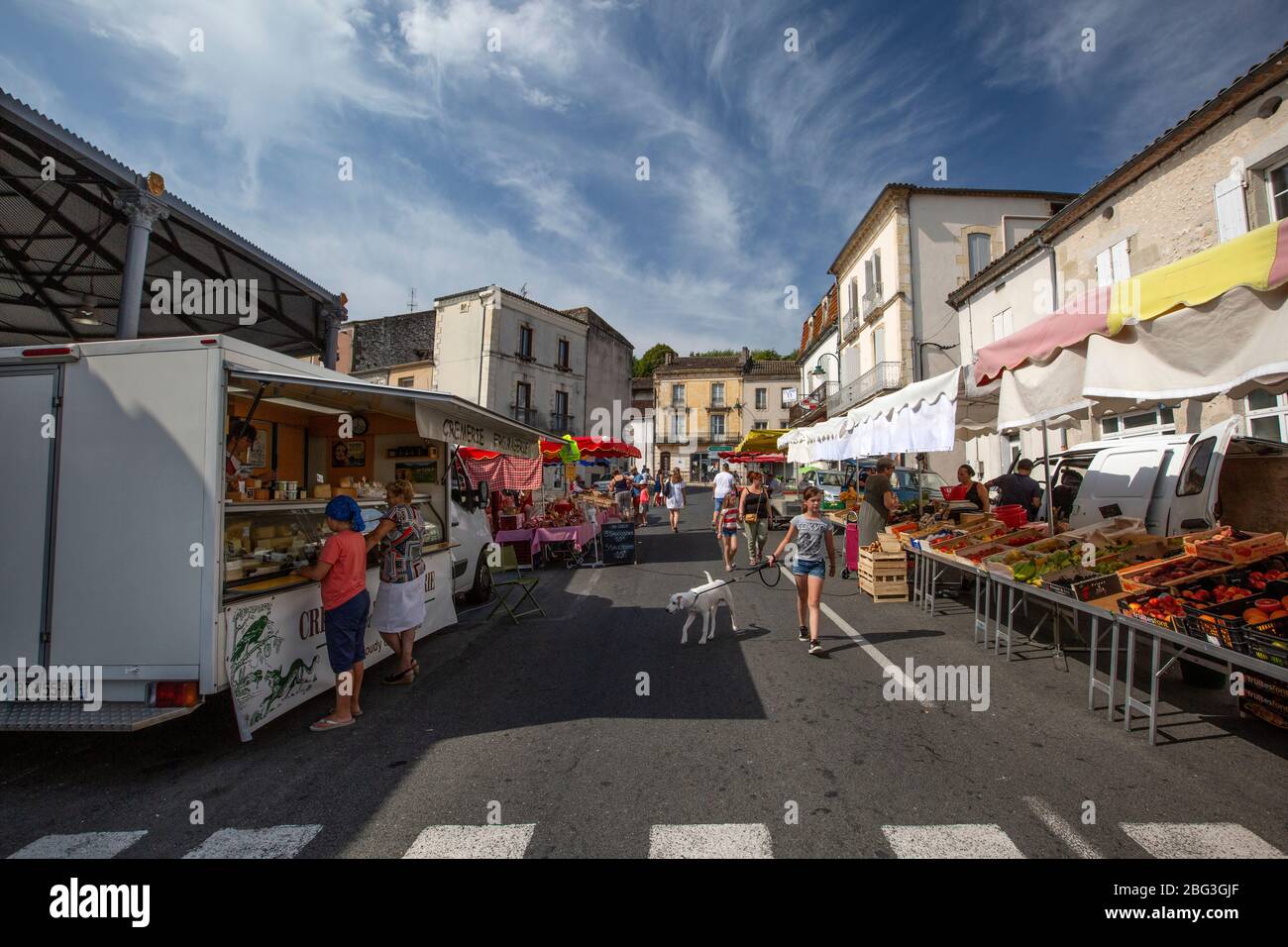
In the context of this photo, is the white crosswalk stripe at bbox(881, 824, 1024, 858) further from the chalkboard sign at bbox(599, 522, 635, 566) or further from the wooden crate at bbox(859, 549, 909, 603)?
the chalkboard sign at bbox(599, 522, 635, 566)

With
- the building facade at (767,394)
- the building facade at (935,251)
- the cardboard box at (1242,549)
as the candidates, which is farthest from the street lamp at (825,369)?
the cardboard box at (1242,549)

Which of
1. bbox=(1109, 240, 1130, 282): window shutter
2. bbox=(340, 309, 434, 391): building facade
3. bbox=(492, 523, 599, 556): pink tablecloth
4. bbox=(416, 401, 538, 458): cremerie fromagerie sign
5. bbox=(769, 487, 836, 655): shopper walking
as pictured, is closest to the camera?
bbox=(416, 401, 538, 458): cremerie fromagerie sign

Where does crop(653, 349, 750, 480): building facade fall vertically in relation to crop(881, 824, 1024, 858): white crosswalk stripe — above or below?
above

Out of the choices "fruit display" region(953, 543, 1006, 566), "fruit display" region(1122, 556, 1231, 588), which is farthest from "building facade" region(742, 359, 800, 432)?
"fruit display" region(1122, 556, 1231, 588)

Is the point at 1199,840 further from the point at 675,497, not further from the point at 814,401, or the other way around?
the point at 814,401

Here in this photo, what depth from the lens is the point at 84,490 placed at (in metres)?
3.72

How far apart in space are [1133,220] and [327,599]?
57.3 feet

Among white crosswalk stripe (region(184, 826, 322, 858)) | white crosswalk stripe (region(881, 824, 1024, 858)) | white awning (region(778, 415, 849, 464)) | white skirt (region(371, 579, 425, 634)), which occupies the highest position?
white awning (region(778, 415, 849, 464))

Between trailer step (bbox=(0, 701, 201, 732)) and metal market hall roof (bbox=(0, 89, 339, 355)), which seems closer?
trailer step (bbox=(0, 701, 201, 732))

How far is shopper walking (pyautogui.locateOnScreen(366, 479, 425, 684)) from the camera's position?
201 inches

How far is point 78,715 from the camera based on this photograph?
3.53 m

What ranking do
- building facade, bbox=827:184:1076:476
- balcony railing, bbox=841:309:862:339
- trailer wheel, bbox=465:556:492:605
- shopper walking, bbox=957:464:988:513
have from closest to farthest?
trailer wheel, bbox=465:556:492:605
shopper walking, bbox=957:464:988:513
building facade, bbox=827:184:1076:476
balcony railing, bbox=841:309:862:339

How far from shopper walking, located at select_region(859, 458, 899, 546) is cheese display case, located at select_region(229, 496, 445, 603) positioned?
754 cm

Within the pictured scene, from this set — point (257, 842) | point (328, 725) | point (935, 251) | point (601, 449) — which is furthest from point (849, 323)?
point (257, 842)
